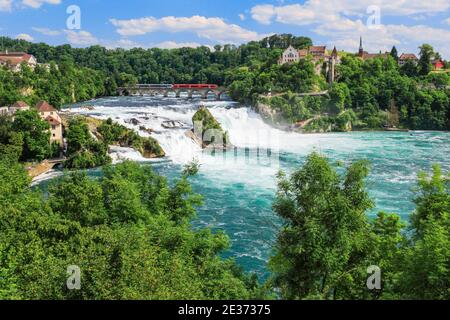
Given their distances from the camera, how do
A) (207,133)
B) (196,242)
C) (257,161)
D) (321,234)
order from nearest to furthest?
(321,234)
(196,242)
(257,161)
(207,133)

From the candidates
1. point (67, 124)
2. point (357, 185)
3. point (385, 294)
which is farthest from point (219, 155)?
point (385, 294)

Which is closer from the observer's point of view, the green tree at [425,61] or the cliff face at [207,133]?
the cliff face at [207,133]

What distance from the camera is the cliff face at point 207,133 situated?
42.2 meters

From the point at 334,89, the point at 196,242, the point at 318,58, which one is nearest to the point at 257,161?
the point at 196,242

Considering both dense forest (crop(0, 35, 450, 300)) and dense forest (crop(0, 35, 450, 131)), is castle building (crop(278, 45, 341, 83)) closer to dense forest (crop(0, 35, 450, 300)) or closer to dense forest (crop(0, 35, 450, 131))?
dense forest (crop(0, 35, 450, 131))

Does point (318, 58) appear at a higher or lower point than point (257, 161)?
higher

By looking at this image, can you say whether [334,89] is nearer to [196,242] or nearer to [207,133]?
[207,133]

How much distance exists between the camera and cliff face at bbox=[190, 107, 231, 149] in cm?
4219

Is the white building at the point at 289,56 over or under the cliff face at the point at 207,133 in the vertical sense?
over

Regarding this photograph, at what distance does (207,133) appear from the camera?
4359cm

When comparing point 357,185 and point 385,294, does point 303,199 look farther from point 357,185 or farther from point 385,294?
point 385,294

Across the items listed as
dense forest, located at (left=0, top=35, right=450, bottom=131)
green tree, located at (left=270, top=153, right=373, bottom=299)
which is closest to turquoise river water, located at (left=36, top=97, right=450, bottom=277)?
green tree, located at (left=270, top=153, right=373, bottom=299)

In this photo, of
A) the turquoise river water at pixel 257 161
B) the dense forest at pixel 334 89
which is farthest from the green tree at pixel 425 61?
the turquoise river water at pixel 257 161

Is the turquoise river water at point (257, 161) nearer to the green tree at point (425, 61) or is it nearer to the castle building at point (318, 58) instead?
the castle building at point (318, 58)
